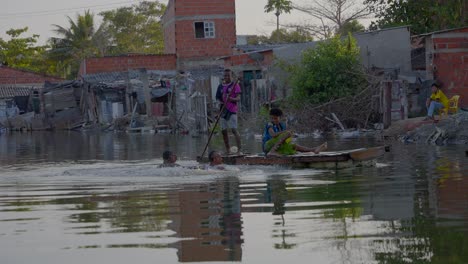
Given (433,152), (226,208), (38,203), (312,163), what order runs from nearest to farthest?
(226,208), (38,203), (312,163), (433,152)

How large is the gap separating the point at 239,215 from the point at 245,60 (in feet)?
103


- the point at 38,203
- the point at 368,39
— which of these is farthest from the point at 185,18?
the point at 38,203

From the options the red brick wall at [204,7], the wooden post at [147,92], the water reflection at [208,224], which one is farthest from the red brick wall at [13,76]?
the water reflection at [208,224]

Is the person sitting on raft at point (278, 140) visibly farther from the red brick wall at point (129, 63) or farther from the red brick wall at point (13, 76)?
the red brick wall at point (13, 76)

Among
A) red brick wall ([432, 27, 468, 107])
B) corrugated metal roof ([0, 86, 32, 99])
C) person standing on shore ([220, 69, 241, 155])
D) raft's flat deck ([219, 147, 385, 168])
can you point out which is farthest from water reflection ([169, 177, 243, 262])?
corrugated metal roof ([0, 86, 32, 99])

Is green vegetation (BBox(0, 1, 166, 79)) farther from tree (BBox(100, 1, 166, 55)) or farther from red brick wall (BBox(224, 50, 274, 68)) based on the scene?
red brick wall (BBox(224, 50, 274, 68))

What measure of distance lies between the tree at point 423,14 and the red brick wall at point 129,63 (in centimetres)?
1468

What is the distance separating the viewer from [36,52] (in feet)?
257

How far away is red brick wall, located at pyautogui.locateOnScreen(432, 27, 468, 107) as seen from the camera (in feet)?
95.3

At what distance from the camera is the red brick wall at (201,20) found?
53438 mm

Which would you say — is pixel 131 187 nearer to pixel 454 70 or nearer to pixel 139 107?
pixel 454 70

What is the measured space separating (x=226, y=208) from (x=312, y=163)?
5364 mm

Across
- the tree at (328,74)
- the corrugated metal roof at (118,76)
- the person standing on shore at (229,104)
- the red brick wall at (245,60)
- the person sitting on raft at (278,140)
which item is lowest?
the person sitting on raft at (278,140)

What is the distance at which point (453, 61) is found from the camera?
29156mm
